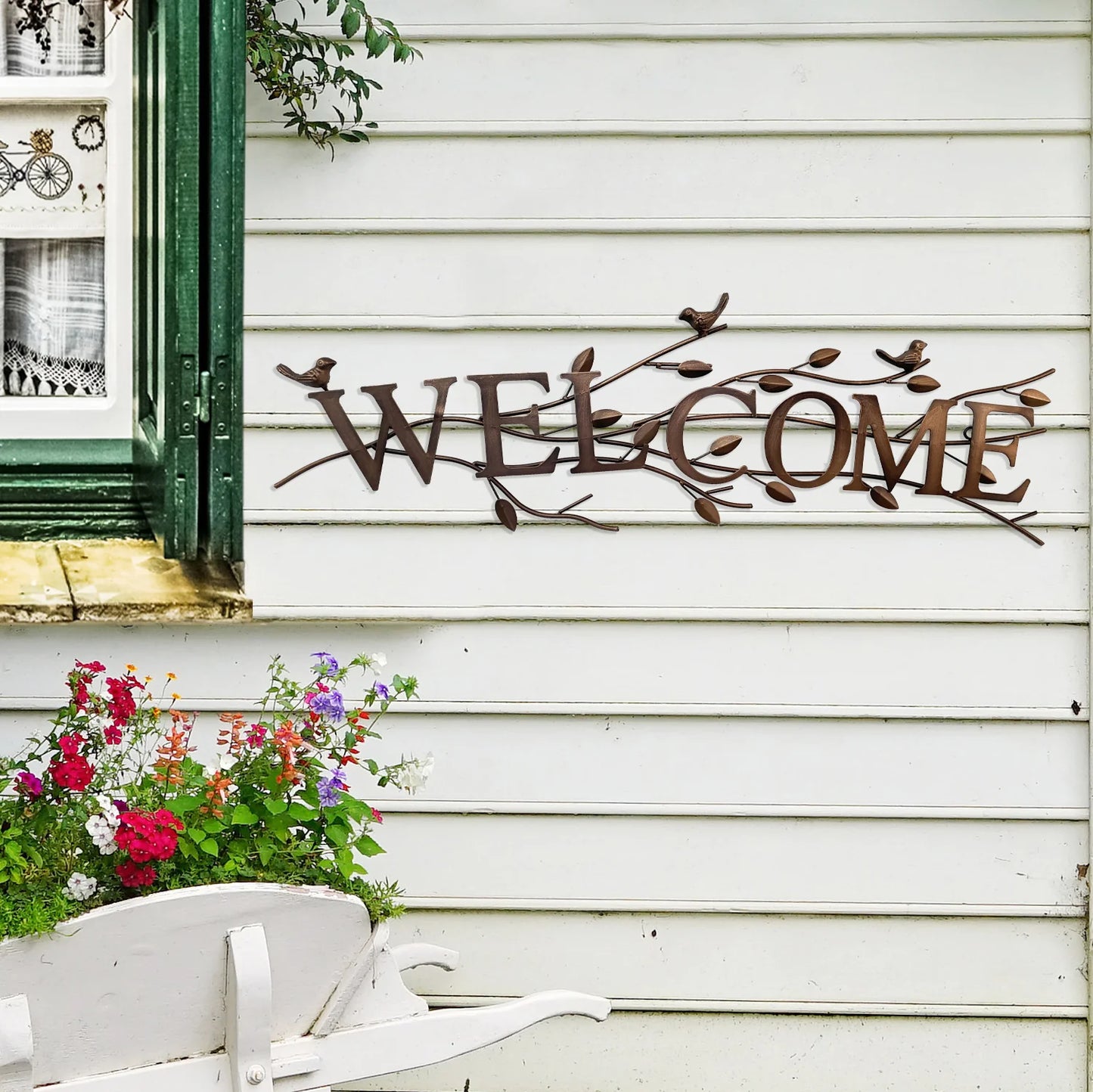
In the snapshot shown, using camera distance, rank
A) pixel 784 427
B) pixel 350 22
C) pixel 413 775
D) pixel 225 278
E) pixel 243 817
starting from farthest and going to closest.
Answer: pixel 784 427, pixel 225 278, pixel 350 22, pixel 413 775, pixel 243 817

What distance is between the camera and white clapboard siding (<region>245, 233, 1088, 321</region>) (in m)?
1.92

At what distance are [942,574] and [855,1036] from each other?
823 millimetres

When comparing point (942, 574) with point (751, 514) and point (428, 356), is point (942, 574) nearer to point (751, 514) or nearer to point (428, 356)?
point (751, 514)

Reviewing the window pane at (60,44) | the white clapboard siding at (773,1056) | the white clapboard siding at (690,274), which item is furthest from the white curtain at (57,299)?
the white clapboard siding at (773,1056)

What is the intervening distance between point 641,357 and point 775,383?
235 mm

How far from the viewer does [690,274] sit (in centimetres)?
193

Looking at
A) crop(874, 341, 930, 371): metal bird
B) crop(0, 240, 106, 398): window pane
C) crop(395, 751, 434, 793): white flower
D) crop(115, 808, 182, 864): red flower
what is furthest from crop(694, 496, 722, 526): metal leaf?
crop(0, 240, 106, 398): window pane

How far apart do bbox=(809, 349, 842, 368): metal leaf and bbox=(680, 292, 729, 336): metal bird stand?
0.18 meters

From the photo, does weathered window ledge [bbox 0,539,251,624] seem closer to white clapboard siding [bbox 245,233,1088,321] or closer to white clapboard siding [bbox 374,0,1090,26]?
white clapboard siding [bbox 245,233,1088,321]

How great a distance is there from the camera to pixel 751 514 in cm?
194

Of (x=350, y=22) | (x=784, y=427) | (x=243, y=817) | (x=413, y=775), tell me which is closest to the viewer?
(x=243, y=817)

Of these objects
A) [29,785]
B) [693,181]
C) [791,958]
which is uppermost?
[693,181]

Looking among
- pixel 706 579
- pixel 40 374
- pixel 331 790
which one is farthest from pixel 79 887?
pixel 706 579

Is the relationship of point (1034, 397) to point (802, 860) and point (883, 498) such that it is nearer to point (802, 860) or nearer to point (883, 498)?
point (883, 498)
